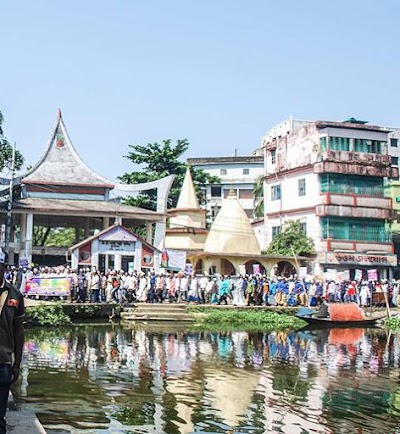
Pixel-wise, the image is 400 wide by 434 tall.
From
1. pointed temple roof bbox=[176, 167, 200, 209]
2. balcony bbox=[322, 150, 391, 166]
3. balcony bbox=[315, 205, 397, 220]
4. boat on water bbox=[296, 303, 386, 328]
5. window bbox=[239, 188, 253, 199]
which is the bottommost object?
boat on water bbox=[296, 303, 386, 328]

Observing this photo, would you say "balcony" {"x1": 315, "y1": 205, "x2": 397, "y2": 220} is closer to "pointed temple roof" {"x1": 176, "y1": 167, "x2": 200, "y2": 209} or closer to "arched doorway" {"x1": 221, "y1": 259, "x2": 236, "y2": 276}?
"arched doorway" {"x1": 221, "y1": 259, "x2": 236, "y2": 276}

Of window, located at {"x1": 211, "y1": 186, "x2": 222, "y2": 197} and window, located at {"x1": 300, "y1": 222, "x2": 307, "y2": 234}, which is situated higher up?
window, located at {"x1": 211, "y1": 186, "x2": 222, "y2": 197}

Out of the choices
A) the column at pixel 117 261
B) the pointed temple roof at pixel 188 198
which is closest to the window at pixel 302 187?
the pointed temple roof at pixel 188 198

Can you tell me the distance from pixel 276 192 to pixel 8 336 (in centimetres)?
4449

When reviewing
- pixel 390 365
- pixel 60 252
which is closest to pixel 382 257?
pixel 60 252

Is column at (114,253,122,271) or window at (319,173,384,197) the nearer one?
column at (114,253,122,271)

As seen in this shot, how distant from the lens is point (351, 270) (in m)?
44.7

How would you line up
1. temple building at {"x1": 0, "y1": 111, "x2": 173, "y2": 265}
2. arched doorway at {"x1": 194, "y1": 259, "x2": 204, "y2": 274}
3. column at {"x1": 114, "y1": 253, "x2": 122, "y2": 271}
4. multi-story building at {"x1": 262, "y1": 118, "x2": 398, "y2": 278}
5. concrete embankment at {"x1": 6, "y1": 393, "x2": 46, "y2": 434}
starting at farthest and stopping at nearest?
multi-story building at {"x1": 262, "y1": 118, "x2": 398, "y2": 278}, arched doorway at {"x1": 194, "y1": 259, "x2": 204, "y2": 274}, temple building at {"x1": 0, "y1": 111, "x2": 173, "y2": 265}, column at {"x1": 114, "y1": 253, "x2": 122, "y2": 271}, concrete embankment at {"x1": 6, "y1": 393, "x2": 46, "y2": 434}

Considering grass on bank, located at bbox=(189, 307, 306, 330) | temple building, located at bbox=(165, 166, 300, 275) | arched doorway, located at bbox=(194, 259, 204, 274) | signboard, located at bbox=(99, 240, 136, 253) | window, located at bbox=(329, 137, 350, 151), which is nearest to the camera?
grass on bank, located at bbox=(189, 307, 306, 330)

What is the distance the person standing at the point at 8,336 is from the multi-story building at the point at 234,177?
2292 inches

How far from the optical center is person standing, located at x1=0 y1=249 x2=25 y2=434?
5.99 m

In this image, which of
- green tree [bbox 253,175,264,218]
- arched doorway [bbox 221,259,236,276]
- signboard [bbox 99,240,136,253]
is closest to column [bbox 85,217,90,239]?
signboard [bbox 99,240,136,253]

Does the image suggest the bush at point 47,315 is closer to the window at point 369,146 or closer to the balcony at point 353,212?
the balcony at point 353,212

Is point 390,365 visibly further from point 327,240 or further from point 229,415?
point 327,240
